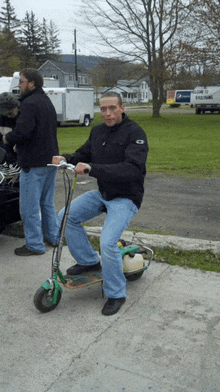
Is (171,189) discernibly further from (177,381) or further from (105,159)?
(177,381)

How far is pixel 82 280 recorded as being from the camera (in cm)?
397

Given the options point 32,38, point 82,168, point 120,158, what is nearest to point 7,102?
point 120,158

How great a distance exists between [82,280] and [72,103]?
25.4 metres

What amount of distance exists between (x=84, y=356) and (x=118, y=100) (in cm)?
213

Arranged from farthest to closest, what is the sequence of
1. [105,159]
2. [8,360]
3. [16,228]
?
[16,228] → [105,159] → [8,360]

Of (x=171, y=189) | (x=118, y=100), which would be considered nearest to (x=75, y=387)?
(x=118, y=100)

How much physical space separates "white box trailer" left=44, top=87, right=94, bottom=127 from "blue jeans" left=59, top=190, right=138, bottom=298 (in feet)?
79.3

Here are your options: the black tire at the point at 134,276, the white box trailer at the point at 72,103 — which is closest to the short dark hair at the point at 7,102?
the black tire at the point at 134,276

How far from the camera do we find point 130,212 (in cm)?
390

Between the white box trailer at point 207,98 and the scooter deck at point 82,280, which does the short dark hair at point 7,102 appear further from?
the white box trailer at point 207,98

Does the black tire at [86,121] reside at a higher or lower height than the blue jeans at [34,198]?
lower

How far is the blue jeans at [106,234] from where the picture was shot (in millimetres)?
3699

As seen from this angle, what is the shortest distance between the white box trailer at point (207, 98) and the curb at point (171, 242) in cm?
3882

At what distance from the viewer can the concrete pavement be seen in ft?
9.15
